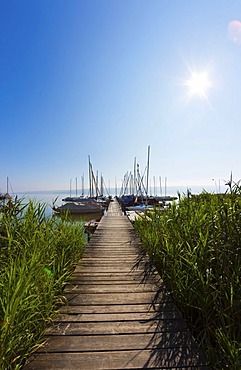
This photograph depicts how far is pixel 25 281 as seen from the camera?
1.94 meters

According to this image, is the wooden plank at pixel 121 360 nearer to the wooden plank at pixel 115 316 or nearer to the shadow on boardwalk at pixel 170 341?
the shadow on boardwalk at pixel 170 341

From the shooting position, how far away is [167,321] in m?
2.20

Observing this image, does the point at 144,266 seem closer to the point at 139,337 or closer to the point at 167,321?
the point at 167,321

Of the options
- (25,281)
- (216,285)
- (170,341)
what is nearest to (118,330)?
(170,341)

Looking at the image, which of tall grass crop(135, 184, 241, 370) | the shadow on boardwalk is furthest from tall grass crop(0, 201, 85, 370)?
tall grass crop(135, 184, 241, 370)

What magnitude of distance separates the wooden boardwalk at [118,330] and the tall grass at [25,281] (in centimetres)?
14

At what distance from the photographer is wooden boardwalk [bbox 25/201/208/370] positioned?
65.7 inches

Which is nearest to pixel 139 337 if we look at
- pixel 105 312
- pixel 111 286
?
pixel 105 312

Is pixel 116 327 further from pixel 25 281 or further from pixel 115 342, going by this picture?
pixel 25 281

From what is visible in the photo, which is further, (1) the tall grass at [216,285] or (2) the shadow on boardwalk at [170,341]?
(1) the tall grass at [216,285]

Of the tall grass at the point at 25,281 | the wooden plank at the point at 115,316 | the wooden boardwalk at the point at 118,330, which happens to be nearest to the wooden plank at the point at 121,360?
the wooden boardwalk at the point at 118,330

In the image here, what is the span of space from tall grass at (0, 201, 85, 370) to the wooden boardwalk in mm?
142

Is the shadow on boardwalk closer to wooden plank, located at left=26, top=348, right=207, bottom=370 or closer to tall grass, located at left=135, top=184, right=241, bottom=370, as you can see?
wooden plank, located at left=26, top=348, right=207, bottom=370

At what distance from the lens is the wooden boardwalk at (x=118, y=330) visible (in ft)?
5.48
